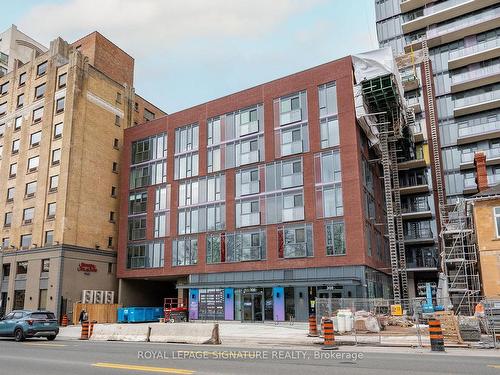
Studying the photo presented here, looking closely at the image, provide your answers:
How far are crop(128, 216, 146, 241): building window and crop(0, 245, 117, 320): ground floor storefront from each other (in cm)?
302

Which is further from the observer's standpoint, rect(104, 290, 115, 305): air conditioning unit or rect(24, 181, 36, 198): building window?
rect(24, 181, 36, 198): building window

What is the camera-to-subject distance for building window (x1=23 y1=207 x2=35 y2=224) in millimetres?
46688

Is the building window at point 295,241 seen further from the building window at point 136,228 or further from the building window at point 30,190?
the building window at point 30,190

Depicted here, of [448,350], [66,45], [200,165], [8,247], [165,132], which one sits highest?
[66,45]

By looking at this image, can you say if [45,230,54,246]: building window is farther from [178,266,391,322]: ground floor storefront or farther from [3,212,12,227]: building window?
[178,266,391,322]: ground floor storefront

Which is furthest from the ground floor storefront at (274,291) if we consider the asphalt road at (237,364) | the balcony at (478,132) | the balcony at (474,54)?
the balcony at (474,54)

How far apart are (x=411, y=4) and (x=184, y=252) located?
42907 millimetres

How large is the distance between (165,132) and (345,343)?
1308 inches

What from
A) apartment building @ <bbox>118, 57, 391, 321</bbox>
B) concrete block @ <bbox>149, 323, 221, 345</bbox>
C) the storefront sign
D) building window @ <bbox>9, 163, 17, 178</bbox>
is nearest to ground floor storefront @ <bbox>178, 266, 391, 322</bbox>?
apartment building @ <bbox>118, 57, 391, 321</bbox>

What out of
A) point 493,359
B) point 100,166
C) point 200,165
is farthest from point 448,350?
point 100,166

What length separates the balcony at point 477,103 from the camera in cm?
5116

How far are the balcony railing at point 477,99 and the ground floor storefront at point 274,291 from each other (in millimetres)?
24107

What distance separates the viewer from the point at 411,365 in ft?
37.6

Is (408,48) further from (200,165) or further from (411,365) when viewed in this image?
(411,365)
